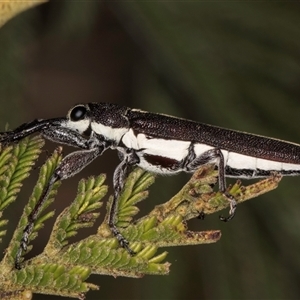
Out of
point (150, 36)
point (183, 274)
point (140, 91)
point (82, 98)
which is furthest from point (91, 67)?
point (183, 274)

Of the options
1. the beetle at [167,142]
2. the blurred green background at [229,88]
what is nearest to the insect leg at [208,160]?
the beetle at [167,142]

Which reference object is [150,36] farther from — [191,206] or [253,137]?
[191,206]

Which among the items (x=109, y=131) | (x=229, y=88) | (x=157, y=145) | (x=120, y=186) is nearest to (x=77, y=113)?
(x=109, y=131)

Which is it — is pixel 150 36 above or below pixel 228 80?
above

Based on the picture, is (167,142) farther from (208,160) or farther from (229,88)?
(229,88)

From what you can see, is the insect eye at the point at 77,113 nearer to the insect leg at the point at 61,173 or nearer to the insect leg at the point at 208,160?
the insect leg at the point at 61,173

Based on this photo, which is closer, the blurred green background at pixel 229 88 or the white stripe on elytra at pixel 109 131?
the blurred green background at pixel 229 88

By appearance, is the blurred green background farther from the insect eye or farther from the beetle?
the insect eye
